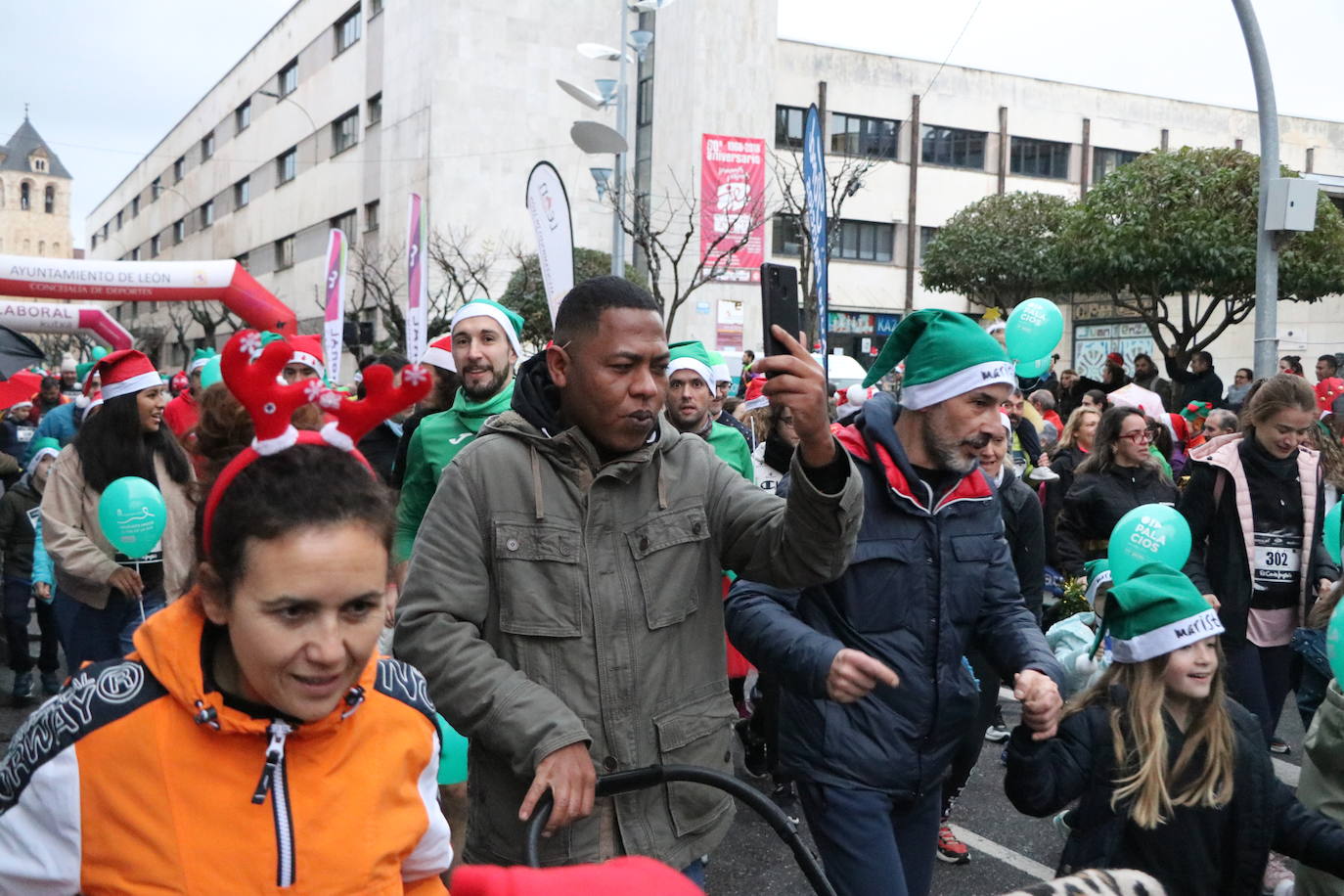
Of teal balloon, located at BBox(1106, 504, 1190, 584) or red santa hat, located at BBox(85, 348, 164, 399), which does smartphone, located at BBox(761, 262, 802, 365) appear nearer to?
teal balloon, located at BBox(1106, 504, 1190, 584)

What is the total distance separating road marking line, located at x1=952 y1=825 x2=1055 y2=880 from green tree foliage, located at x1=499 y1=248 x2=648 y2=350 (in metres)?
22.6

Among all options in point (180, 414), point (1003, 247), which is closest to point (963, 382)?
point (180, 414)

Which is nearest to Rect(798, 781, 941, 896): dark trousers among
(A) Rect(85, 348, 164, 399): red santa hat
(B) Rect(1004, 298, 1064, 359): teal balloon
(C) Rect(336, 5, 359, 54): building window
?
(A) Rect(85, 348, 164, 399): red santa hat

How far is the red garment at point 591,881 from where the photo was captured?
3.66 ft

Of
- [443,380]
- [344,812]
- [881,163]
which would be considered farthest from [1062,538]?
[881,163]

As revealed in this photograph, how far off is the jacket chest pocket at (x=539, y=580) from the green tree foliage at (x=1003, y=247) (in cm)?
2944

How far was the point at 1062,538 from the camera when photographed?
6797 millimetres

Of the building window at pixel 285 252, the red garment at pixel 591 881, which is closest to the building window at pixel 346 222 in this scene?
the building window at pixel 285 252

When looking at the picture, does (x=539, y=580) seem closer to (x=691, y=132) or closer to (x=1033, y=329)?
(x=1033, y=329)

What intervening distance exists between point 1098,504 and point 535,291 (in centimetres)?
2286

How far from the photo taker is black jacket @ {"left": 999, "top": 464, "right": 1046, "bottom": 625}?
5.46m

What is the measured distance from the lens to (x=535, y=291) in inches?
1117

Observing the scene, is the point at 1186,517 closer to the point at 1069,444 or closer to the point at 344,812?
the point at 1069,444

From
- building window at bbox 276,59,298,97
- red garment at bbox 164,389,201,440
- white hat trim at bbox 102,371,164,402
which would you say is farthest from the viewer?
building window at bbox 276,59,298,97
